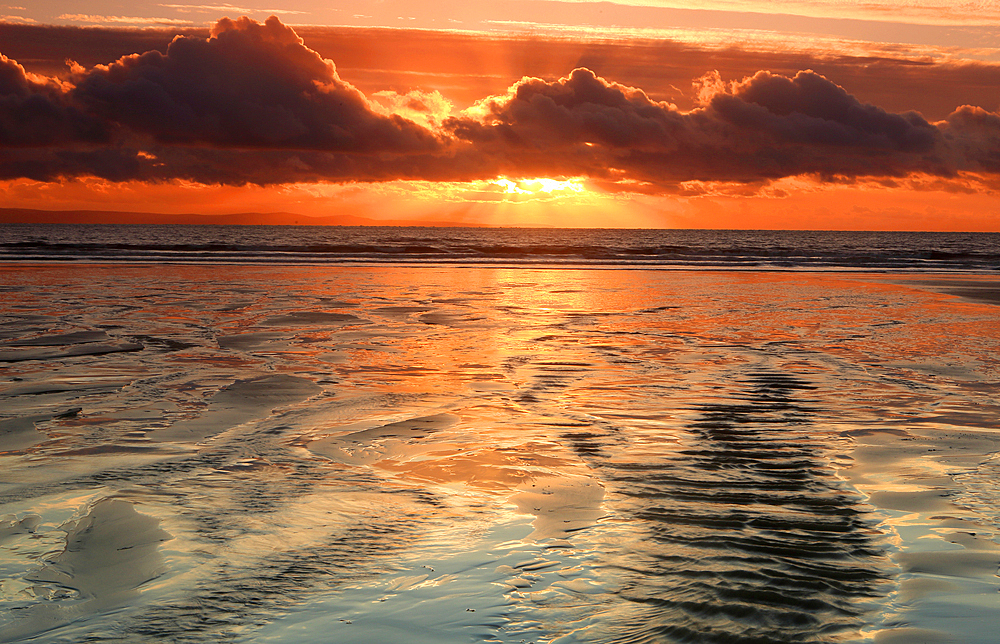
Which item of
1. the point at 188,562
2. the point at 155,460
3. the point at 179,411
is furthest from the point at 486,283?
the point at 188,562

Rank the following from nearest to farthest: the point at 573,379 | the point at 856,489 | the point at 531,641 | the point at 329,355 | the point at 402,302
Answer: the point at 531,641, the point at 856,489, the point at 573,379, the point at 329,355, the point at 402,302

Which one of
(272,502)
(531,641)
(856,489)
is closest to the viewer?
(531,641)

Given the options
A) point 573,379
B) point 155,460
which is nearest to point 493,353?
point 573,379

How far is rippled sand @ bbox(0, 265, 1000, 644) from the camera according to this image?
10.9ft

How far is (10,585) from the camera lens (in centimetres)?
348

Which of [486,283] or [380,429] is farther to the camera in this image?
[486,283]

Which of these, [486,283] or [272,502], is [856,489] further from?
[486,283]

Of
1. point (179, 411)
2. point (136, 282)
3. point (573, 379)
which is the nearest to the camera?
point (179, 411)

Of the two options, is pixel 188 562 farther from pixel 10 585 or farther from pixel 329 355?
pixel 329 355

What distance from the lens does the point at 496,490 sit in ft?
16.3

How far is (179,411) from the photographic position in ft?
23.7

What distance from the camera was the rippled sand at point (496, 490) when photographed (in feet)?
10.9

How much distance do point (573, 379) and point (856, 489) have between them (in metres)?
4.21

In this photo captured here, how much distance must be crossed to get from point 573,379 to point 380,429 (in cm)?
303
